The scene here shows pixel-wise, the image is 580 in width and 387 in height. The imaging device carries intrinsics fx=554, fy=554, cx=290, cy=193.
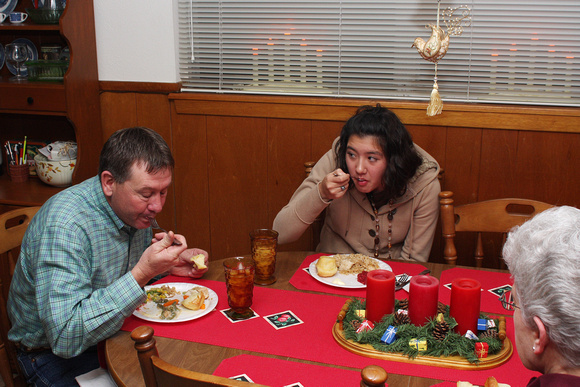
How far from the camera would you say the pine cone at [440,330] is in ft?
4.59

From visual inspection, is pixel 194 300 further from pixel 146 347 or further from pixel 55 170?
pixel 55 170

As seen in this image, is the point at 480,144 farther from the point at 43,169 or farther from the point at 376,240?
the point at 43,169

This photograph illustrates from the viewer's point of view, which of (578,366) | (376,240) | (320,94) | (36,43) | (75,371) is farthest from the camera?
(36,43)

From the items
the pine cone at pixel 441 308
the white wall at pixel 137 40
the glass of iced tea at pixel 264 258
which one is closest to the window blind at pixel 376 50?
the white wall at pixel 137 40

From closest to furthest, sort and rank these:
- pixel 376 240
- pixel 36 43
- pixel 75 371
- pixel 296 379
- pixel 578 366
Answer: pixel 578 366
pixel 296 379
pixel 75 371
pixel 376 240
pixel 36 43

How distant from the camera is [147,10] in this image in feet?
9.90

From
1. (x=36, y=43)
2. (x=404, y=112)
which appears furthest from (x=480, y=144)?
(x=36, y=43)

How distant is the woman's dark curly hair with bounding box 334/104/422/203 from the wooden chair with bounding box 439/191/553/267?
6.7 inches

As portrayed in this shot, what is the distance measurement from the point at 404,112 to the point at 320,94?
47cm

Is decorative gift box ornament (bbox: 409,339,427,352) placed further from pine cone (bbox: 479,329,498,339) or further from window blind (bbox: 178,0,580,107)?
window blind (bbox: 178,0,580,107)

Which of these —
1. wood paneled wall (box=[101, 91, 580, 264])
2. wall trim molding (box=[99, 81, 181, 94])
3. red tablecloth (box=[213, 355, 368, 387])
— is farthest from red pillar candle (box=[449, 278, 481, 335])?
wall trim molding (box=[99, 81, 181, 94])

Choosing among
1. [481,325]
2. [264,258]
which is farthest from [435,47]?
[481,325]

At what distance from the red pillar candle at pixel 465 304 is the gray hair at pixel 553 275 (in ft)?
1.29

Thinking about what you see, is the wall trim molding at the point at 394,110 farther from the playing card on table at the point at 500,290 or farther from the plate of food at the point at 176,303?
the plate of food at the point at 176,303
